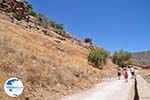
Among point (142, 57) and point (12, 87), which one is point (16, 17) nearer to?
point (12, 87)

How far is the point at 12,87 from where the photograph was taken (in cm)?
1061

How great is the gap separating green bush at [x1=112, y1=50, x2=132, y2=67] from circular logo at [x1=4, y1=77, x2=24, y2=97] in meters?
92.1

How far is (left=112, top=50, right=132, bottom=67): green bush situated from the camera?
10269cm

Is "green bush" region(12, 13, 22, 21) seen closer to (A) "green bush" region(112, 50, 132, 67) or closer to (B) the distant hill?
(A) "green bush" region(112, 50, 132, 67)

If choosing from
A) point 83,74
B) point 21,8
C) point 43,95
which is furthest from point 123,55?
point 43,95

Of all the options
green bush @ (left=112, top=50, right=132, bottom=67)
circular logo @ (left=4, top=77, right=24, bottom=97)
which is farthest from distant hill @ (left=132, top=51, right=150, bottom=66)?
circular logo @ (left=4, top=77, right=24, bottom=97)

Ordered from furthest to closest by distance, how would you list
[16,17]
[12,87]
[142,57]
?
[142,57], [16,17], [12,87]

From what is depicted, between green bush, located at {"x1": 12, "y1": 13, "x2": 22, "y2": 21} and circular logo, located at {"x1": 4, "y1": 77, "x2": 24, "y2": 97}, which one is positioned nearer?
circular logo, located at {"x1": 4, "y1": 77, "x2": 24, "y2": 97}

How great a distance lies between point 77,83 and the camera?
3084 cm

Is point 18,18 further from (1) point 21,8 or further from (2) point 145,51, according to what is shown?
(2) point 145,51

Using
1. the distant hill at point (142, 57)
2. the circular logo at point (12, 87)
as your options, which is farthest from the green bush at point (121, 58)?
the circular logo at point (12, 87)

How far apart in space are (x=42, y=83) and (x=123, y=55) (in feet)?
275

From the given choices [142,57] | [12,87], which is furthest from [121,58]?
[12,87]

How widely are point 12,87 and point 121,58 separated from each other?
9492 centimetres
